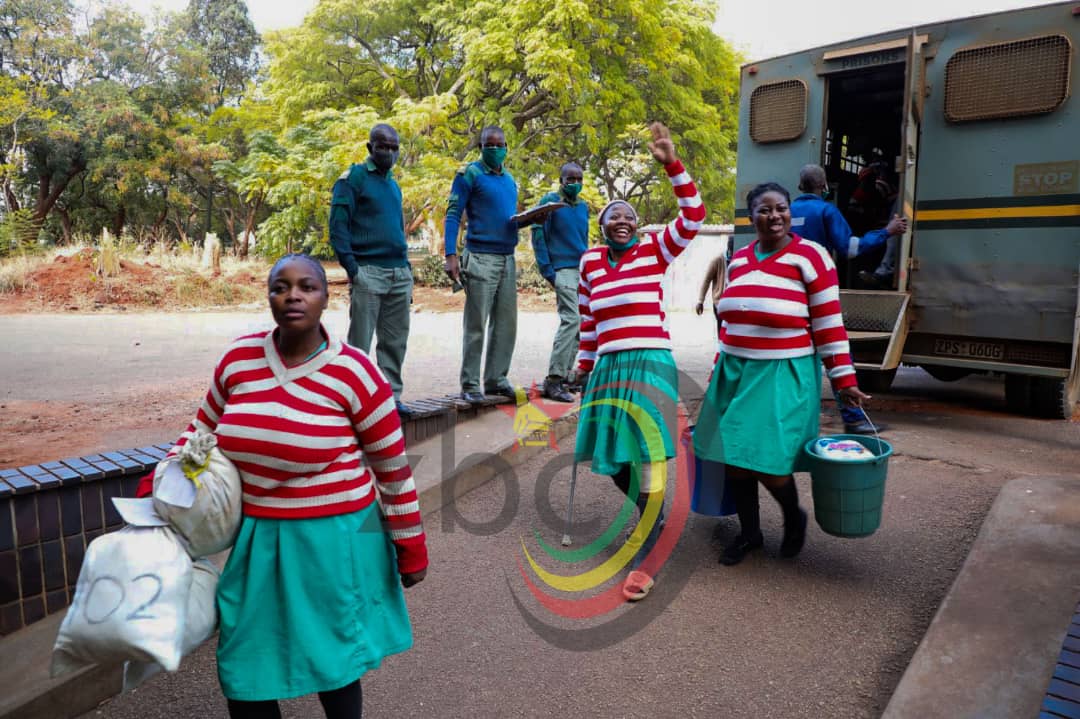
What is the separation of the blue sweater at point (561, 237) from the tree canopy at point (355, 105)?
35.2 ft

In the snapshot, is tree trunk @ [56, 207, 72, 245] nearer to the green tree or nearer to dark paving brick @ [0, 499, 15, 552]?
the green tree

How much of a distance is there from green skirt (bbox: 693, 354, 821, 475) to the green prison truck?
131 inches

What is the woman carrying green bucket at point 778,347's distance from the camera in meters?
3.72

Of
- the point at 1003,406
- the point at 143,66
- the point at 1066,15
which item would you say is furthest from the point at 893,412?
the point at 143,66

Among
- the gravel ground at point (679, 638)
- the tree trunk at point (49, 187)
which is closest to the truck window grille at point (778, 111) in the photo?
the gravel ground at point (679, 638)

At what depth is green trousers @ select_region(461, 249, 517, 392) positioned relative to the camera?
6359mm

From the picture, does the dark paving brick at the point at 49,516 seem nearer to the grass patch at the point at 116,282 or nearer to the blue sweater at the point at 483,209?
the blue sweater at the point at 483,209

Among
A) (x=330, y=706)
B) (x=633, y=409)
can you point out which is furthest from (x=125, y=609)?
(x=633, y=409)

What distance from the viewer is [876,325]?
23.6 feet

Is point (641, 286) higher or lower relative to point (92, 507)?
higher

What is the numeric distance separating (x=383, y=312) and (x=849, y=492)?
3.37 meters

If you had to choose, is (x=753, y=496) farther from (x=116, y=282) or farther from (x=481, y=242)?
(x=116, y=282)

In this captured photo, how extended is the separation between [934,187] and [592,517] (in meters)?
4.58

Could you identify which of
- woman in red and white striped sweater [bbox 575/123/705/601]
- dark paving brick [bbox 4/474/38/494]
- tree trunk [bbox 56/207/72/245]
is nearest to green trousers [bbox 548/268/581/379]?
woman in red and white striped sweater [bbox 575/123/705/601]
